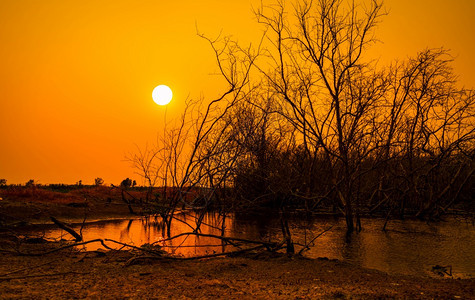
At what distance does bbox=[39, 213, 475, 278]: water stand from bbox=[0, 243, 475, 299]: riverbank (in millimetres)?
1044

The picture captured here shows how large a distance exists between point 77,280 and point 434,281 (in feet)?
15.4

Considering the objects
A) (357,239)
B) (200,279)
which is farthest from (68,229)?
(357,239)

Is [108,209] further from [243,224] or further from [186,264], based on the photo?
[186,264]

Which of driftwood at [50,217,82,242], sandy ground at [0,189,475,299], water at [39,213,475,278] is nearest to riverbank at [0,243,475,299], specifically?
sandy ground at [0,189,475,299]

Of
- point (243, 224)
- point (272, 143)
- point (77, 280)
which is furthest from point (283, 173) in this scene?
point (77, 280)

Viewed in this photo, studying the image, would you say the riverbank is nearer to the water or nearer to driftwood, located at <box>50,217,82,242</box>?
the water

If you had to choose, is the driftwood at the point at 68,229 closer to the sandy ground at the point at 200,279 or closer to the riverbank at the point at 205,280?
the sandy ground at the point at 200,279

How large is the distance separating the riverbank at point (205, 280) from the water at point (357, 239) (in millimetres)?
1044

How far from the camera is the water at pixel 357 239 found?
8.14m

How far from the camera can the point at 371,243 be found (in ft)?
32.9

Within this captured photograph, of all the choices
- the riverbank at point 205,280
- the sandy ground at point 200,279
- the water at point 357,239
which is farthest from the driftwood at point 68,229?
the riverbank at point 205,280

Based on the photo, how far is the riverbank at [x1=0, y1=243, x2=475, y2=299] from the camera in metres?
5.20

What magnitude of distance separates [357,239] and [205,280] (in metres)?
5.63

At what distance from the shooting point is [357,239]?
1052 cm
